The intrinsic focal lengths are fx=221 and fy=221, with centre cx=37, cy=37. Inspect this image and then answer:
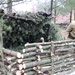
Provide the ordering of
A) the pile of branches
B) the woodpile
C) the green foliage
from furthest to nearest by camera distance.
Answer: the green foliage → the pile of branches → the woodpile

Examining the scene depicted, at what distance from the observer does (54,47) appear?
7.04 meters

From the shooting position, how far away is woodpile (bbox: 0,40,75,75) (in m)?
6.14

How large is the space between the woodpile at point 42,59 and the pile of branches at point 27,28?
2.87m

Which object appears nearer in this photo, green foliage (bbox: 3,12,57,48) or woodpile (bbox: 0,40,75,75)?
woodpile (bbox: 0,40,75,75)

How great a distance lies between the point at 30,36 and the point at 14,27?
47.4 inches

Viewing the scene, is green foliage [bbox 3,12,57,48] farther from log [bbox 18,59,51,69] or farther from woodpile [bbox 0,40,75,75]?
log [bbox 18,59,51,69]

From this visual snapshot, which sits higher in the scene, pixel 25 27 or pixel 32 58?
pixel 25 27

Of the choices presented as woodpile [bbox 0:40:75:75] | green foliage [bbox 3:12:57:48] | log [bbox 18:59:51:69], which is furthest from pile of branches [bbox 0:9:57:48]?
log [bbox 18:59:51:69]

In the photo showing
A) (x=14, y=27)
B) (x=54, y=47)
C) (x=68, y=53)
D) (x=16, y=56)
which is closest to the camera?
(x=16, y=56)

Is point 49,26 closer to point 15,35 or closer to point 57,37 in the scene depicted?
point 57,37

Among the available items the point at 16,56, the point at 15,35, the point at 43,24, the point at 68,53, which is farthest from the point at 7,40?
the point at 16,56

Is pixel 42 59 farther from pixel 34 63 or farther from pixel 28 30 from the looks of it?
pixel 28 30

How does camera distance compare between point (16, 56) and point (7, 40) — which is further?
point (7, 40)

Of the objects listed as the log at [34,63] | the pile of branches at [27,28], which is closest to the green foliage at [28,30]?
the pile of branches at [27,28]
